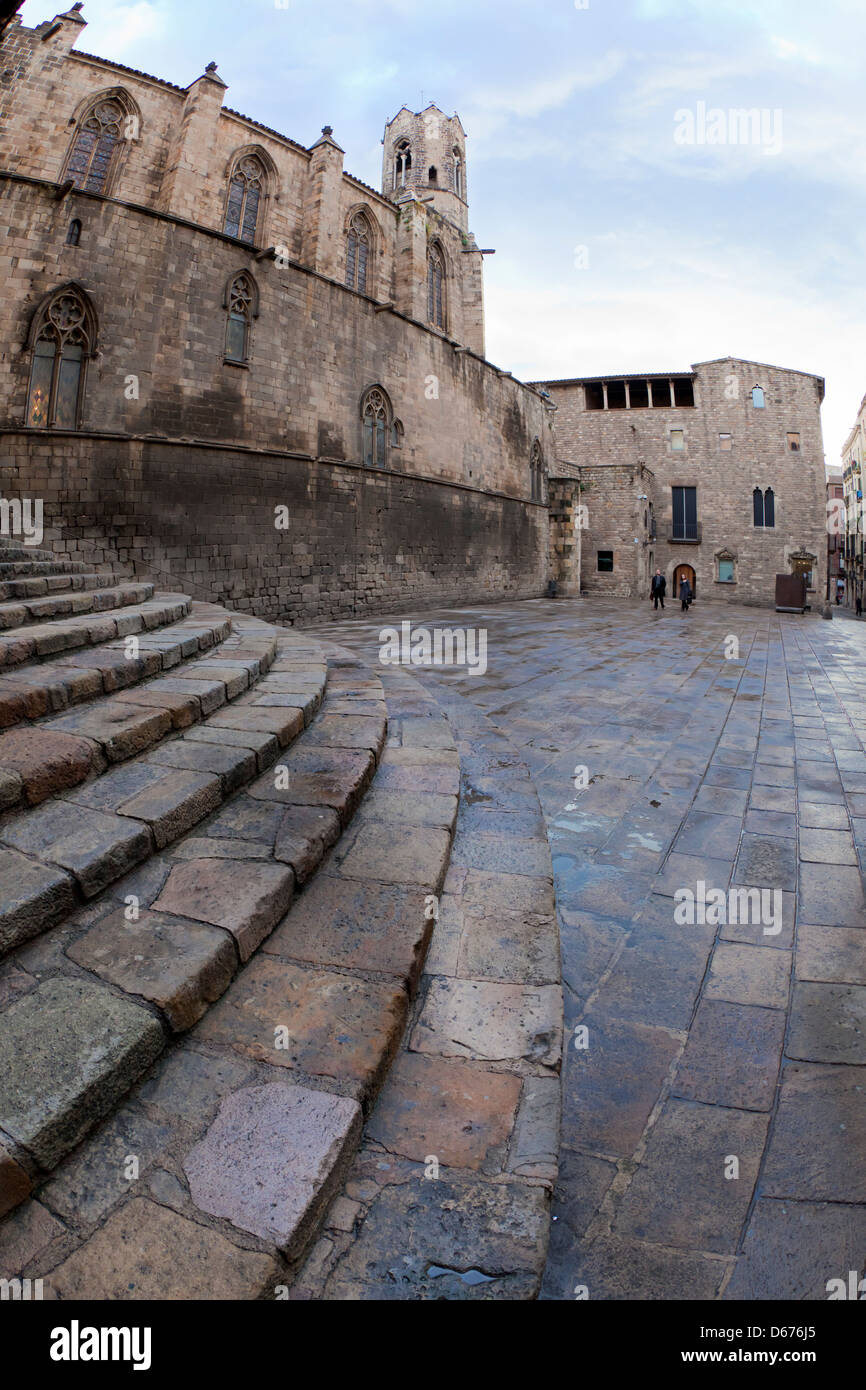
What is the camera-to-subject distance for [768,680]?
25.2ft

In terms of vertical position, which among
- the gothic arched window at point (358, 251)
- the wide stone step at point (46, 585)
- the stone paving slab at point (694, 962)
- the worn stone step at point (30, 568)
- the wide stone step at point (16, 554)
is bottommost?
the stone paving slab at point (694, 962)

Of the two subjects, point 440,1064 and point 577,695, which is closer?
point 440,1064

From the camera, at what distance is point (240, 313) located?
12156 millimetres

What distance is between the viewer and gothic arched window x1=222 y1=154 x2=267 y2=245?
16656mm

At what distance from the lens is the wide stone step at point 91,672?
2.85m

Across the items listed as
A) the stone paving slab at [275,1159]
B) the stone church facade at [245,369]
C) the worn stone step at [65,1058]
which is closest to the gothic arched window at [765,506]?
the stone church facade at [245,369]

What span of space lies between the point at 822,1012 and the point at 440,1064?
1.24 metres

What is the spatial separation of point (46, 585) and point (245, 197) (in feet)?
56.9

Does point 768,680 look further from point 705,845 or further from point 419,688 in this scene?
point 705,845

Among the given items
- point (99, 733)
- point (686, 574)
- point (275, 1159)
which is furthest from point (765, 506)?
point (275, 1159)

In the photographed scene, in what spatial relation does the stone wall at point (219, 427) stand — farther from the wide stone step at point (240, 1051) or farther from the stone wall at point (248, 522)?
the wide stone step at point (240, 1051)

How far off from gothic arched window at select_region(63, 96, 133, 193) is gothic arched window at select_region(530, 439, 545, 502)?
48.3 ft

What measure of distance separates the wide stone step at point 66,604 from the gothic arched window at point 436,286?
1904 cm
